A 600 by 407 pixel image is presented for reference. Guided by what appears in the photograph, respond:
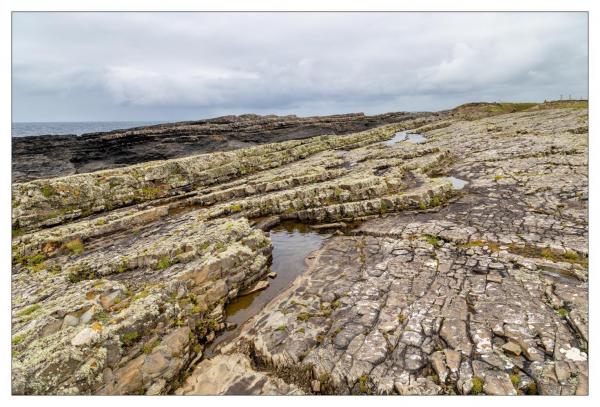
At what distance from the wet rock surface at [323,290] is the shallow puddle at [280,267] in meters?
0.60

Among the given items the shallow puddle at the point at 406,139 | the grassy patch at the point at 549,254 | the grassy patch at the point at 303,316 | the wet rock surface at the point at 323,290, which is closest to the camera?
the wet rock surface at the point at 323,290

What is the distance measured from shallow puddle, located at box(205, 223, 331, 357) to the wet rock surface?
0.60 metres

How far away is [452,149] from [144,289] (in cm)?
5153

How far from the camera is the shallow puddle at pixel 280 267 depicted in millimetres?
16734

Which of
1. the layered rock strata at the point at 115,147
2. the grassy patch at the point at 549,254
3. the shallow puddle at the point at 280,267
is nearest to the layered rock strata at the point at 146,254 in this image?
the shallow puddle at the point at 280,267

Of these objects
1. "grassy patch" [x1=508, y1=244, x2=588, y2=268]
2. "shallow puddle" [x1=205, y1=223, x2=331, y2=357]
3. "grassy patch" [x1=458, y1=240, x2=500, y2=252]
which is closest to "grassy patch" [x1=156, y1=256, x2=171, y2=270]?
"shallow puddle" [x1=205, y1=223, x2=331, y2=357]

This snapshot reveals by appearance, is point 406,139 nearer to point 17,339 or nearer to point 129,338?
point 129,338

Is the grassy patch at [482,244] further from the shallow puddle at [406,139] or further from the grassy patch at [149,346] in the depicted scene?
the shallow puddle at [406,139]

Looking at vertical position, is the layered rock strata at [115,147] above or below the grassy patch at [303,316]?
above

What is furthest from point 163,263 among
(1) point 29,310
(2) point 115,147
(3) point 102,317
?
(2) point 115,147

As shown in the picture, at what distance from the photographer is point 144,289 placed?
16.0 meters

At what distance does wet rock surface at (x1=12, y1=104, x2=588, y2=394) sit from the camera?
37.6 ft

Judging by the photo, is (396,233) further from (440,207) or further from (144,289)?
(144,289)

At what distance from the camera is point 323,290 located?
685 inches
